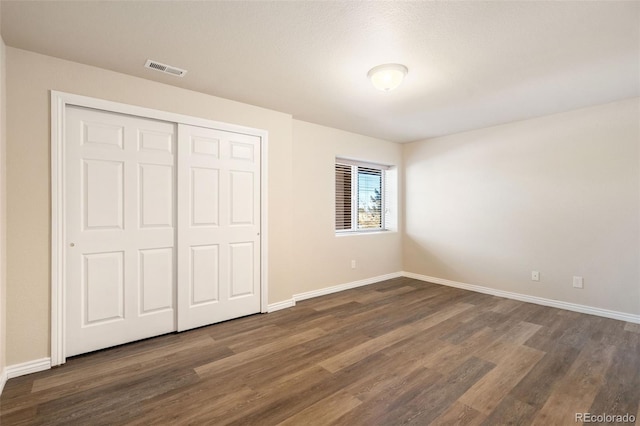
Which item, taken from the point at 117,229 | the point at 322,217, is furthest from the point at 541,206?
the point at 117,229

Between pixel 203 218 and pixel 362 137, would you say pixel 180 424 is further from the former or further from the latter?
pixel 362 137

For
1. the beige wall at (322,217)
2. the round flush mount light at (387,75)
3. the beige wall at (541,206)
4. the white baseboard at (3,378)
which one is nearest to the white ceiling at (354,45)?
the round flush mount light at (387,75)

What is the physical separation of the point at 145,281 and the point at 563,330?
4.13 m

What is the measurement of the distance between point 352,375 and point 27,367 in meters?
2.42

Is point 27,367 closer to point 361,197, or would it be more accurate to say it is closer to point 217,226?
point 217,226

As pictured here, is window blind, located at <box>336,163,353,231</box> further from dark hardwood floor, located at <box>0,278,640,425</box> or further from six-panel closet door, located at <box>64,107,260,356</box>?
dark hardwood floor, located at <box>0,278,640,425</box>

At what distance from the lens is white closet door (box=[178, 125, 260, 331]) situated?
3000 mm

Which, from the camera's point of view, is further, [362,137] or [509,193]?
[362,137]

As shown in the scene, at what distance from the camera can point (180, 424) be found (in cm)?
169

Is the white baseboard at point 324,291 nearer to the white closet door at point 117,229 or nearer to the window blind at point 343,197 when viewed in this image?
the window blind at point 343,197

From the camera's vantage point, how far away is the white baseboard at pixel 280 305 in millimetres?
3572

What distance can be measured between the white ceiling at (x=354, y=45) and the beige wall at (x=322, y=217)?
3.15ft

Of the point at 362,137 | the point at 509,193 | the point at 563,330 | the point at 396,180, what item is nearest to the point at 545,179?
the point at 509,193

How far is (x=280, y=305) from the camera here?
144 inches
